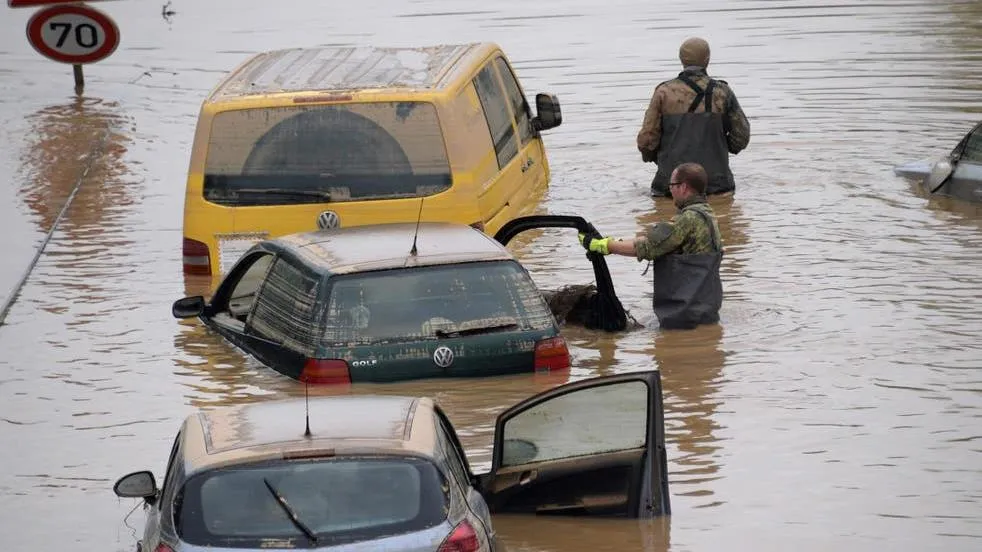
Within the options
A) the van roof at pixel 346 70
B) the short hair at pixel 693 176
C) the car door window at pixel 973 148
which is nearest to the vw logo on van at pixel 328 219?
the van roof at pixel 346 70

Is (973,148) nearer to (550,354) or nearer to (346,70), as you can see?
(346,70)

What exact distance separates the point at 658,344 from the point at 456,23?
914 inches

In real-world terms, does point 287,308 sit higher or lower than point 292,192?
lower

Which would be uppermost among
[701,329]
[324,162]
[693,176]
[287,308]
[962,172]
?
[693,176]

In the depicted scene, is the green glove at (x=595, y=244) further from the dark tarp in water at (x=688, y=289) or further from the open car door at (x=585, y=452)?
the open car door at (x=585, y=452)

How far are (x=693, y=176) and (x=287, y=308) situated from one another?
9.75ft

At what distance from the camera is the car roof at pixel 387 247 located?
500 inches

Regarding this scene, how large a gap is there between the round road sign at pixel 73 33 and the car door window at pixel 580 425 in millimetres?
16873

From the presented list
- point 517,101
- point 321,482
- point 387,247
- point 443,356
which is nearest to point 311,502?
point 321,482

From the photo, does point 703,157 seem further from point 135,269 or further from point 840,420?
point 840,420

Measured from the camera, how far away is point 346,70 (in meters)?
16.3

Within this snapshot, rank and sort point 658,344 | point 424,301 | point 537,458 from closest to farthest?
point 537,458
point 424,301
point 658,344

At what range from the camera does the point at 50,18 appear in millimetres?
26297

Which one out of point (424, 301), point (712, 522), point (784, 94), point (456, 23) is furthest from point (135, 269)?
point (456, 23)
